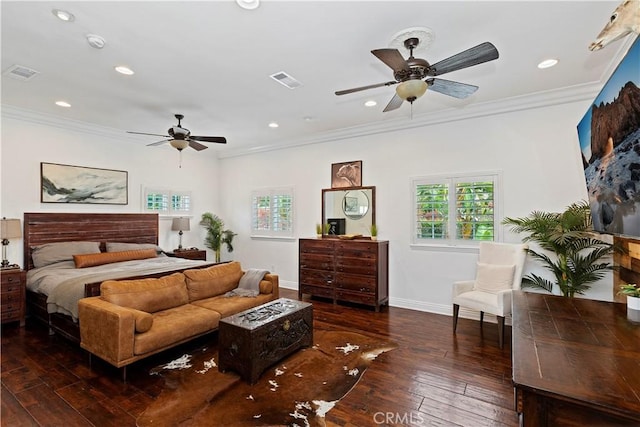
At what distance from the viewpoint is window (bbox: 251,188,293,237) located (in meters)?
6.42

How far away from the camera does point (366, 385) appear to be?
2695 mm

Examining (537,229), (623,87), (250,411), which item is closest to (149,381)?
(250,411)

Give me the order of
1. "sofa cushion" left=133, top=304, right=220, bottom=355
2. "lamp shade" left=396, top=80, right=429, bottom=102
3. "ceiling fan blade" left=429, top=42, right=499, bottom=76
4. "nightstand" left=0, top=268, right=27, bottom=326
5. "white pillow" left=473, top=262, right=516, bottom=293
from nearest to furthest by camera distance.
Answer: "ceiling fan blade" left=429, top=42, right=499, bottom=76
"lamp shade" left=396, top=80, right=429, bottom=102
"sofa cushion" left=133, top=304, right=220, bottom=355
"white pillow" left=473, top=262, right=516, bottom=293
"nightstand" left=0, top=268, right=27, bottom=326

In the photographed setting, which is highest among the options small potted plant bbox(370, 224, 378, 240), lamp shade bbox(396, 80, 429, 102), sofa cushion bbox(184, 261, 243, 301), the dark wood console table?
lamp shade bbox(396, 80, 429, 102)

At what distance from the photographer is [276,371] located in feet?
9.52

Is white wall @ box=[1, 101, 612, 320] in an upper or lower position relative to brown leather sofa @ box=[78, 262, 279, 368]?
upper

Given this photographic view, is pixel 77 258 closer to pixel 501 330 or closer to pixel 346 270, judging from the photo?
pixel 346 270

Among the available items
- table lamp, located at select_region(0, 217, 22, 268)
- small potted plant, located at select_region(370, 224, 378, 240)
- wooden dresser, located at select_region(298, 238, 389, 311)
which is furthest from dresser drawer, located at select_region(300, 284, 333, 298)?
table lamp, located at select_region(0, 217, 22, 268)

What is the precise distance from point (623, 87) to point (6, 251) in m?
7.04

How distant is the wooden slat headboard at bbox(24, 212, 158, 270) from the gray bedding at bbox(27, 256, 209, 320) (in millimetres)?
530

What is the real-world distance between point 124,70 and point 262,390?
3500 mm

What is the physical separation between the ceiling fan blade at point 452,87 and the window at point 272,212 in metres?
3.96

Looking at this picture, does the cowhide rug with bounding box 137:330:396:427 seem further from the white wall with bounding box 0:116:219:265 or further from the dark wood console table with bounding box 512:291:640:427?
the white wall with bounding box 0:116:219:265

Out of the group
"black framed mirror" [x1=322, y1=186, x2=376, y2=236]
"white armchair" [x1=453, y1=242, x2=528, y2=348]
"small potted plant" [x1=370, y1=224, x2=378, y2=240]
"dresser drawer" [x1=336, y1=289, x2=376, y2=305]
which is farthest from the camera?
"black framed mirror" [x1=322, y1=186, x2=376, y2=236]
